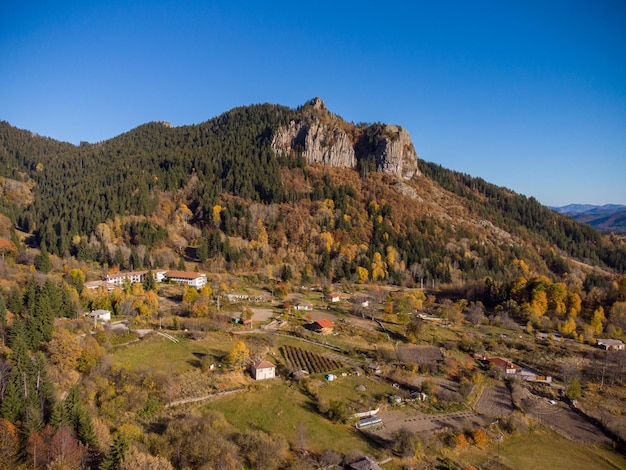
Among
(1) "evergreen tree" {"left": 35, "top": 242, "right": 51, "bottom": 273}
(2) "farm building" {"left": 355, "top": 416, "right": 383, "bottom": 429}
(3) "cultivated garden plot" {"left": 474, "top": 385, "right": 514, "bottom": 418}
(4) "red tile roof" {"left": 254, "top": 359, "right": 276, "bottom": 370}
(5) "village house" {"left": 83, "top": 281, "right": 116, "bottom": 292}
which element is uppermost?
(1) "evergreen tree" {"left": 35, "top": 242, "right": 51, "bottom": 273}

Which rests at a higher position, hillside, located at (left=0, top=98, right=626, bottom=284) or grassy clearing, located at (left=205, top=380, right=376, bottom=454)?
hillside, located at (left=0, top=98, right=626, bottom=284)

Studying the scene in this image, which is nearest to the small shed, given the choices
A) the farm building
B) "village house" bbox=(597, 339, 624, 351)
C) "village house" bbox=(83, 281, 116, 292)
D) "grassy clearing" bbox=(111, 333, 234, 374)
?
"grassy clearing" bbox=(111, 333, 234, 374)

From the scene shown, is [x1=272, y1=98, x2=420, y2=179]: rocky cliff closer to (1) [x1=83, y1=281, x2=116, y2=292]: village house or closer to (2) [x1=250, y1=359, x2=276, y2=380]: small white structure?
(1) [x1=83, y1=281, x2=116, y2=292]: village house

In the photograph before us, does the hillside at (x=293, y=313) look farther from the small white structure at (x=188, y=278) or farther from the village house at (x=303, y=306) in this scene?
the small white structure at (x=188, y=278)

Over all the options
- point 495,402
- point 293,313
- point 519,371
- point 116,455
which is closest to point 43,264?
point 293,313

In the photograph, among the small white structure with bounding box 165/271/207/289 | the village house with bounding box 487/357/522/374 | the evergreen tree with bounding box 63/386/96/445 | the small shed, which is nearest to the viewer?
the evergreen tree with bounding box 63/386/96/445

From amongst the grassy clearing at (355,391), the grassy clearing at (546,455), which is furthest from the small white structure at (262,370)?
the grassy clearing at (546,455)

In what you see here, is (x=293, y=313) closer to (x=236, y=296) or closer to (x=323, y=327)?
(x=323, y=327)

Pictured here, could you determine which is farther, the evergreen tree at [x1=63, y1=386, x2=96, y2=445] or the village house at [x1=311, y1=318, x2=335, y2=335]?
the village house at [x1=311, y1=318, x2=335, y2=335]
